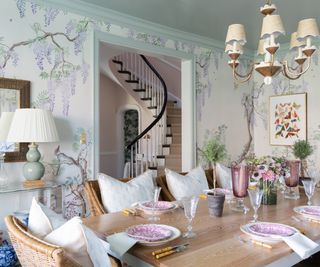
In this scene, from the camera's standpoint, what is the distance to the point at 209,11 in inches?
139

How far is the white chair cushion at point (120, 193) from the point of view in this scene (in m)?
2.39

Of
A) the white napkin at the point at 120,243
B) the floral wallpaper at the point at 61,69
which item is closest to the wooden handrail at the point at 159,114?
the floral wallpaper at the point at 61,69

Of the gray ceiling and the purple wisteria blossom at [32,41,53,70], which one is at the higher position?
the gray ceiling

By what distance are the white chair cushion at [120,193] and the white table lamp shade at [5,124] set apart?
981 millimetres

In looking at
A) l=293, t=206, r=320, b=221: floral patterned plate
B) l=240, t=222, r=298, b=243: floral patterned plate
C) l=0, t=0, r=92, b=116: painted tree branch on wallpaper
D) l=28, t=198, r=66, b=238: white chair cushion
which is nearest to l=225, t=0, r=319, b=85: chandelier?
l=293, t=206, r=320, b=221: floral patterned plate

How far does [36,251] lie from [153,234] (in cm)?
63

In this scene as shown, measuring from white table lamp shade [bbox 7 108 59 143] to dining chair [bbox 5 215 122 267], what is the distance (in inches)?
50.0

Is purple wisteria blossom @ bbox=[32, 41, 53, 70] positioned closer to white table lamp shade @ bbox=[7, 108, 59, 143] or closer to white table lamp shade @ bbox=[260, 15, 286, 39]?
white table lamp shade @ bbox=[7, 108, 59, 143]

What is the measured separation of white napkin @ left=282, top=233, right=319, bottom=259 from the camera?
1.41 meters

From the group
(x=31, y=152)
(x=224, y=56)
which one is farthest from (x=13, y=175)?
(x=224, y=56)

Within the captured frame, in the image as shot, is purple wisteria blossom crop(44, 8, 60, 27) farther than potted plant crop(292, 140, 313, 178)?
No

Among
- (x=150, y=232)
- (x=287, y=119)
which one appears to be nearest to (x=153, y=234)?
(x=150, y=232)

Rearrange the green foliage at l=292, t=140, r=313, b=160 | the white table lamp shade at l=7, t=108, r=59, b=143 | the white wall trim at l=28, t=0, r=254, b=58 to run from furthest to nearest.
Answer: the green foliage at l=292, t=140, r=313, b=160 → the white wall trim at l=28, t=0, r=254, b=58 → the white table lamp shade at l=7, t=108, r=59, b=143

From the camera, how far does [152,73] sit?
6652 mm
